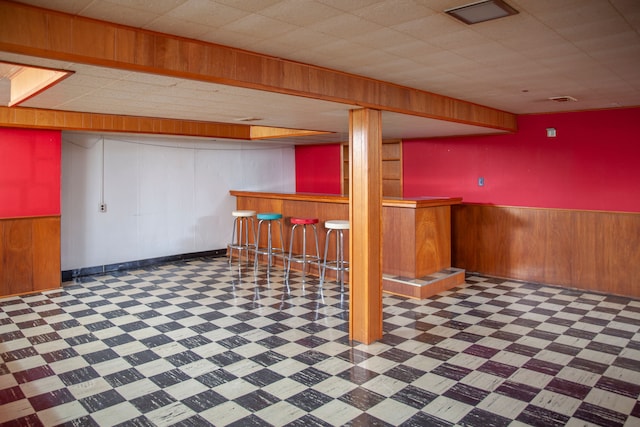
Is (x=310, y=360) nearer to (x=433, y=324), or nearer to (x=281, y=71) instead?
(x=433, y=324)

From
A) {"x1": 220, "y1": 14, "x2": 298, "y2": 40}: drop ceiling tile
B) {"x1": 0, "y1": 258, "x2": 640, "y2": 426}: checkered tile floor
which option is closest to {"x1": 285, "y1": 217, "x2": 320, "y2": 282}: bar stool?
{"x1": 0, "y1": 258, "x2": 640, "y2": 426}: checkered tile floor

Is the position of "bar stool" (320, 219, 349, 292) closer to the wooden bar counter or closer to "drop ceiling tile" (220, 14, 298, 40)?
the wooden bar counter

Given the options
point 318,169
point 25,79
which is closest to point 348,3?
point 25,79

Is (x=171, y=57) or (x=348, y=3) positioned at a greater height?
(x=348, y=3)

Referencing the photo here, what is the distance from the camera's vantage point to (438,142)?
7.43m

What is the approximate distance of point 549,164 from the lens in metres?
6.15

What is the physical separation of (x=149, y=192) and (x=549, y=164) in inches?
249

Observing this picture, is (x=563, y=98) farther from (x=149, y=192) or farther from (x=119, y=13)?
(x=149, y=192)

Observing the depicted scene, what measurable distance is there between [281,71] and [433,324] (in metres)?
2.98

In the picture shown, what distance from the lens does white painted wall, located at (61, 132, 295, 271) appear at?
6820mm

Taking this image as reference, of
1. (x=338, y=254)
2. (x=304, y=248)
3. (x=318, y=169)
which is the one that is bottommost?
(x=338, y=254)

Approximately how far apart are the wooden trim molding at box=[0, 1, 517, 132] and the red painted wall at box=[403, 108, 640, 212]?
3.12m

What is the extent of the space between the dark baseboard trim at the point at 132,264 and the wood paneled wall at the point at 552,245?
4489 mm

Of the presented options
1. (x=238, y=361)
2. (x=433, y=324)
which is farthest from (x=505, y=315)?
(x=238, y=361)
